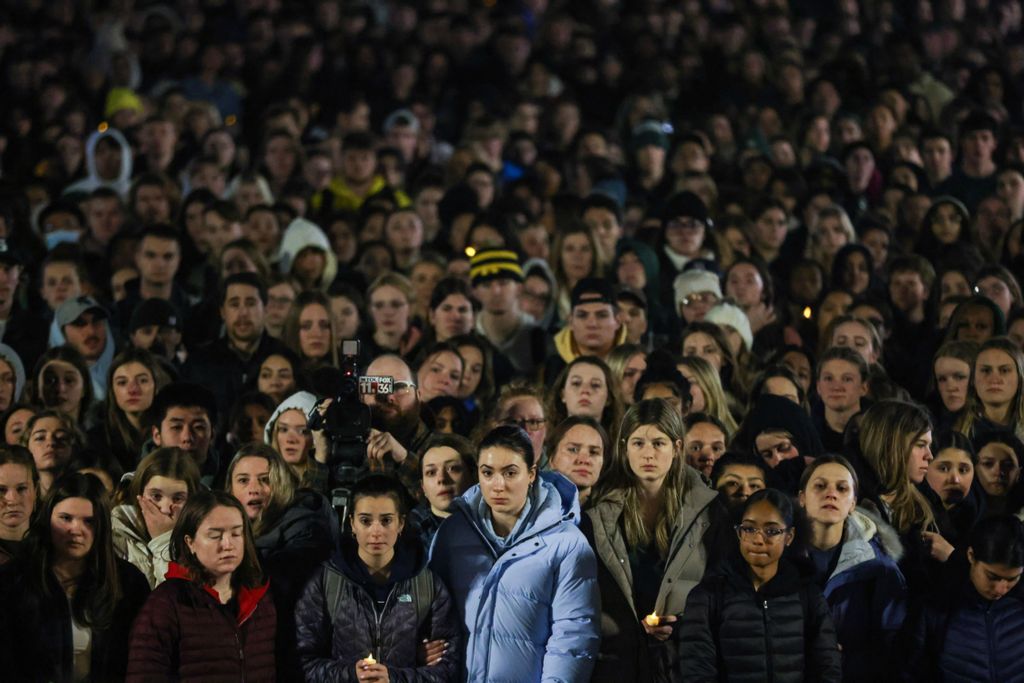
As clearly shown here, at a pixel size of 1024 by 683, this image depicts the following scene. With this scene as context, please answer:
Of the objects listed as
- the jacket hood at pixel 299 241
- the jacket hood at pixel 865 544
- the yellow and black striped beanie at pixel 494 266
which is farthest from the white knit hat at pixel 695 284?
the jacket hood at pixel 865 544

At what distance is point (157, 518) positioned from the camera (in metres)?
7.84

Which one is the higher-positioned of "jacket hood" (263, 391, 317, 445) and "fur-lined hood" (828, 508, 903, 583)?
"jacket hood" (263, 391, 317, 445)

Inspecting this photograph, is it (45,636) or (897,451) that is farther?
(897,451)

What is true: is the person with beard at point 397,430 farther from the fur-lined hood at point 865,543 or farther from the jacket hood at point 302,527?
the fur-lined hood at point 865,543

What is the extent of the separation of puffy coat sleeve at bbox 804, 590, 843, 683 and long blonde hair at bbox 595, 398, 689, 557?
0.77 meters

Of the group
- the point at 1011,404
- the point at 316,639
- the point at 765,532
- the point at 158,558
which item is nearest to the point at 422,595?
the point at 316,639

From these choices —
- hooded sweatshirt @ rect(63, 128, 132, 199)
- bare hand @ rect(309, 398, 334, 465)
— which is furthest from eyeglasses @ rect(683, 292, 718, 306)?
hooded sweatshirt @ rect(63, 128, 132, 199)

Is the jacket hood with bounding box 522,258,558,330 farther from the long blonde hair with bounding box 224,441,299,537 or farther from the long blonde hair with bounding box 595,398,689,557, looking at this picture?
the long blonde hair with bounding box 224,441,299,537

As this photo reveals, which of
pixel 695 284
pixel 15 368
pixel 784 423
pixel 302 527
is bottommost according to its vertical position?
pixel 302 527

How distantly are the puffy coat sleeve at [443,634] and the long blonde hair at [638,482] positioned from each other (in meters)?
A: 0.92

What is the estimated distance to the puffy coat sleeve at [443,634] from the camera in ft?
23.7

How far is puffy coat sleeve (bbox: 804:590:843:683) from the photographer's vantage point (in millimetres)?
7172

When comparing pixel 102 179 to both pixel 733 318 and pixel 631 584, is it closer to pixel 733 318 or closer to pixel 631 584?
pixel 733 318

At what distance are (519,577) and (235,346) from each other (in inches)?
151
